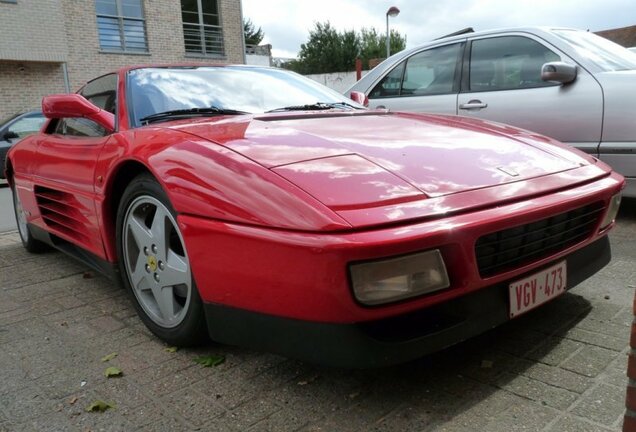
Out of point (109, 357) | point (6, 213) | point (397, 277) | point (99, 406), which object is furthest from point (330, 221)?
point (6, 213)

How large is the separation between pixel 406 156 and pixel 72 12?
48.0ft

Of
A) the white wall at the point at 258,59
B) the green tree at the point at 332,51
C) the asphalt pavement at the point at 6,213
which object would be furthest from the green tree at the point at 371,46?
the asphalt pavement at the point at 6,213

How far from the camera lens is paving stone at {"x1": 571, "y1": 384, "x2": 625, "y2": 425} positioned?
1564 millimetres

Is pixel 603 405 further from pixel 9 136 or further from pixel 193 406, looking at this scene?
pixel 9 136

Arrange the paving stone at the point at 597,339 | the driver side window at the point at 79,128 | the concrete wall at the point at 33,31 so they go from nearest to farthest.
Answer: the paving stone at the point at 597,339 → the driver side window at the point at 79,128 → the concrete wall at the point at 33,31

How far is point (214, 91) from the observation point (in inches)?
110

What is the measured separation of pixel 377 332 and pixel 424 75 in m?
3.83

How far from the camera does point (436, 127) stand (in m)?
2.35

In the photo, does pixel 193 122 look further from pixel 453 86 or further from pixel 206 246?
pixel 453 86

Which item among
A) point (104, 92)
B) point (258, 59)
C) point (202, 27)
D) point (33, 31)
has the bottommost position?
point (104, 92)

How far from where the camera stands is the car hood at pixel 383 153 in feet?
5.41

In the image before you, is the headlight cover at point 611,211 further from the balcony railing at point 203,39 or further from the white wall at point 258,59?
the white wall at point 258,59

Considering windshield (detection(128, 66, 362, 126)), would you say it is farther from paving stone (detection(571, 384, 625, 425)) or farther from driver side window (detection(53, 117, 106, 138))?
paving stone (detection(571, 384, 625, 425))

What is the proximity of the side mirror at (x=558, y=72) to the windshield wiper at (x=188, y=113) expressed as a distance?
242cm
